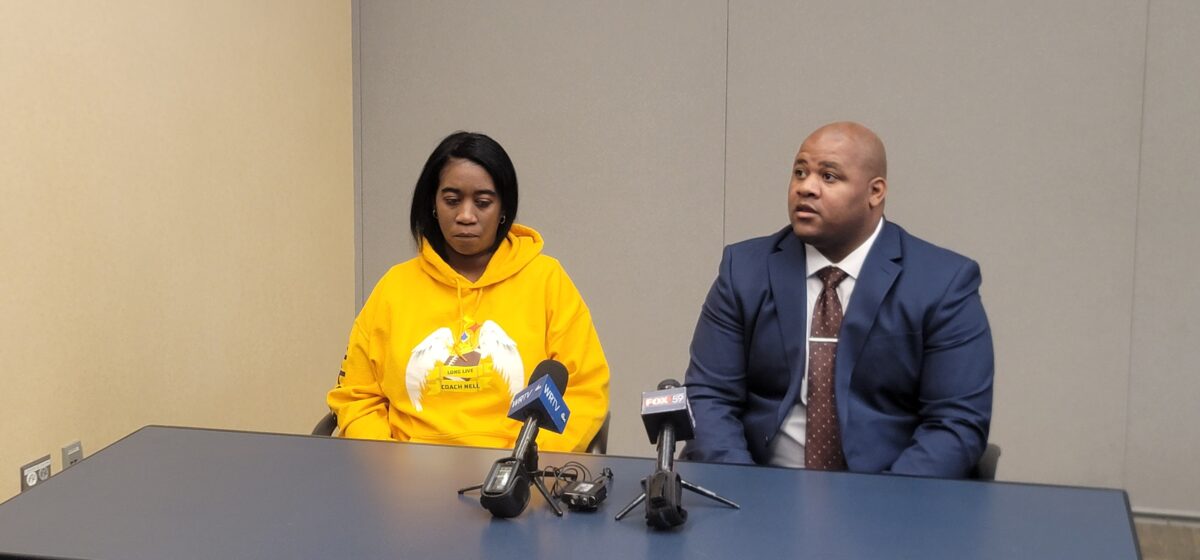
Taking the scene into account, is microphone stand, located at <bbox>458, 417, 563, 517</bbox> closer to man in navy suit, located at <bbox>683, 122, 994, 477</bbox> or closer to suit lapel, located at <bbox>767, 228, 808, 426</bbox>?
man in navy suit, located at <bbox>683, 122, 994, 477</bbox>

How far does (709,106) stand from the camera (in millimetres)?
4500

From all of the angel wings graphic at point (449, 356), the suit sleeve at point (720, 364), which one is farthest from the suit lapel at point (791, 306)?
the angel wings graphic at point (449, 356)

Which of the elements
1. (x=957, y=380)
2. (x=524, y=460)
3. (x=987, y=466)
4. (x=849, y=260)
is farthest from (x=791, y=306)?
(x=524, y=460)

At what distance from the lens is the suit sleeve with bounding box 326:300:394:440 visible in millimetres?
2791

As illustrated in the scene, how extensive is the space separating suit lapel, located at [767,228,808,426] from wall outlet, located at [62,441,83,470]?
1973 mm

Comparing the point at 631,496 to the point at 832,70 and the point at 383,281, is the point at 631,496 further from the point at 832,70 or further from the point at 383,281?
the point at 832,70

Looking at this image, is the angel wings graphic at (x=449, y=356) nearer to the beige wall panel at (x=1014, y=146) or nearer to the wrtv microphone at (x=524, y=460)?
the wrtv microphone at (x=524, y=460)

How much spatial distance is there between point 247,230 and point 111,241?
77cm

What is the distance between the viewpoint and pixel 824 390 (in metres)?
2.54

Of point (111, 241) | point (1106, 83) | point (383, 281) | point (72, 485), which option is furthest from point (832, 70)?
point (72, 485)

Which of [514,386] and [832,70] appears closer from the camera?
[514,386]

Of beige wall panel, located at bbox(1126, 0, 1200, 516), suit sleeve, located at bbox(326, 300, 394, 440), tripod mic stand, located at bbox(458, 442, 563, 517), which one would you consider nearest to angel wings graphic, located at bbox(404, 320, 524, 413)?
suit sleeve, located at bbox(326, 300, 394, 440)

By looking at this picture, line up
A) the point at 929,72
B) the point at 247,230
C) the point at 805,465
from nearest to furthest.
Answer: the point at 805,465
the point at 247,230
the point at 929,72

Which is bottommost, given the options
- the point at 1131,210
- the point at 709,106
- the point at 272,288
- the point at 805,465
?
the point at 805,465
